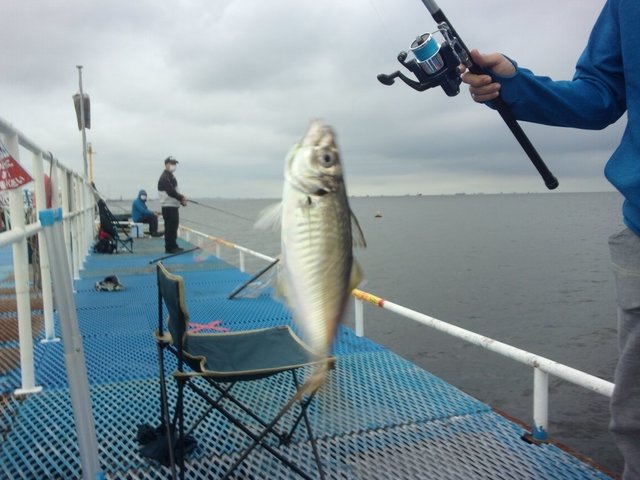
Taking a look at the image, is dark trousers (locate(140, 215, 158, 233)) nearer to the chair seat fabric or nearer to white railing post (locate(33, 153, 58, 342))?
Result: white railing post (locate(33, 153, 58, 342))

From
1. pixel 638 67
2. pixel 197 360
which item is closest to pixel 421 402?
pixel 197 360

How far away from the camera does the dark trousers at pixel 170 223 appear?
10656 mm

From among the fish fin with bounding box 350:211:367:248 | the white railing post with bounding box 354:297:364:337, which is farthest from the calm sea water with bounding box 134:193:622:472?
the white railing post with bounding box 354:297:364:337

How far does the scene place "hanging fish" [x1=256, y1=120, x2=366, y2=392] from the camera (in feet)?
4.16

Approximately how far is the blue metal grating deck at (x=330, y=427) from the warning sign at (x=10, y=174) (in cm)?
152

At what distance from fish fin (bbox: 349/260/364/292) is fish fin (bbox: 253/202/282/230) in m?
0.25

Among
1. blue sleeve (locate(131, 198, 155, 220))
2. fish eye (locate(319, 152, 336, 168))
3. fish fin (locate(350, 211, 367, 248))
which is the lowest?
blue sleeve (locate(131, 198, 155, 220))

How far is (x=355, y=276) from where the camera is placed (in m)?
1.37

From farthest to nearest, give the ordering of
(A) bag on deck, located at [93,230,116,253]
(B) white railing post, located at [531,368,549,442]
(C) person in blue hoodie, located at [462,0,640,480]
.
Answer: (A) bag on deck, located at [93,230,116,253]
(B) white railing post, located at [531,368,549,442]
(C) person in blue hoodie, located at [462,0,640,480]

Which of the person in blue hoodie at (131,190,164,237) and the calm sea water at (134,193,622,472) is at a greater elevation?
the person in blue hoodie at (131,190,164,237)

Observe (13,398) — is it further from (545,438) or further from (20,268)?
(545,438)

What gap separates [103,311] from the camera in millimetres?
6102

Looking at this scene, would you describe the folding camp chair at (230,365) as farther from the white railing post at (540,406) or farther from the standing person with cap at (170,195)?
the standing person with cap at (170,195)

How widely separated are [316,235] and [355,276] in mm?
193
